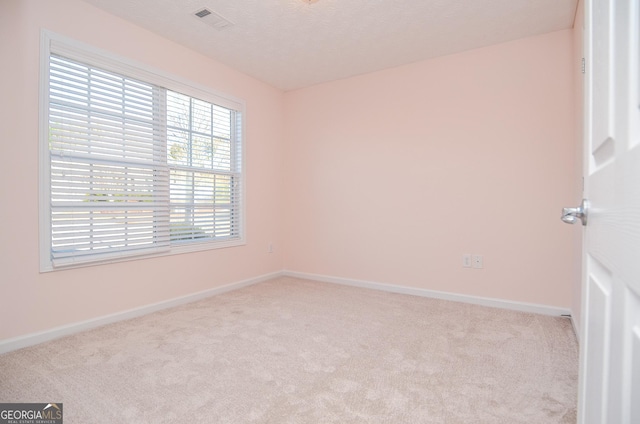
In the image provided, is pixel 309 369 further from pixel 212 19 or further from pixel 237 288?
pixel 212 19

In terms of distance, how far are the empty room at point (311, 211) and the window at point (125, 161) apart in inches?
0.7

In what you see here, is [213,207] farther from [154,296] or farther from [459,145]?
[459,145]

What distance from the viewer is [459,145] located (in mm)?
3213

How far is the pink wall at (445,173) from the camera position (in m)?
2.82

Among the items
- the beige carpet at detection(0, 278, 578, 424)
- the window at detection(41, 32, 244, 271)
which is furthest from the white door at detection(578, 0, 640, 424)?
the window at detection(41, 32, 244, 271)

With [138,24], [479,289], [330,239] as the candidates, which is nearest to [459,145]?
[479,289]

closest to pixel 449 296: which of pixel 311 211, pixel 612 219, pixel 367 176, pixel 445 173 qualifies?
pixel 445 173

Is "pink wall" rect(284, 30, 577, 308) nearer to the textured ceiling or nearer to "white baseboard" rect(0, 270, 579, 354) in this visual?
"white baseboard" rect(0, 270, 579, 354)

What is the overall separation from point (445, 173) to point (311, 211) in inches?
67.4

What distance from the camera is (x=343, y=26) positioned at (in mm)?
2752

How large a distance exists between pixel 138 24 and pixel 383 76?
7.94 ft

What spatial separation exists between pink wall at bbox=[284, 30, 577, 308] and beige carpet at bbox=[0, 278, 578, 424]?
568 millimetres

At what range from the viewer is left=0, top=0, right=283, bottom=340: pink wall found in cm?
209

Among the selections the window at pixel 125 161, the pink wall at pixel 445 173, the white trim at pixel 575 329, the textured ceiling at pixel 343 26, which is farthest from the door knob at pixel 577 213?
the window at pixel 125 161
